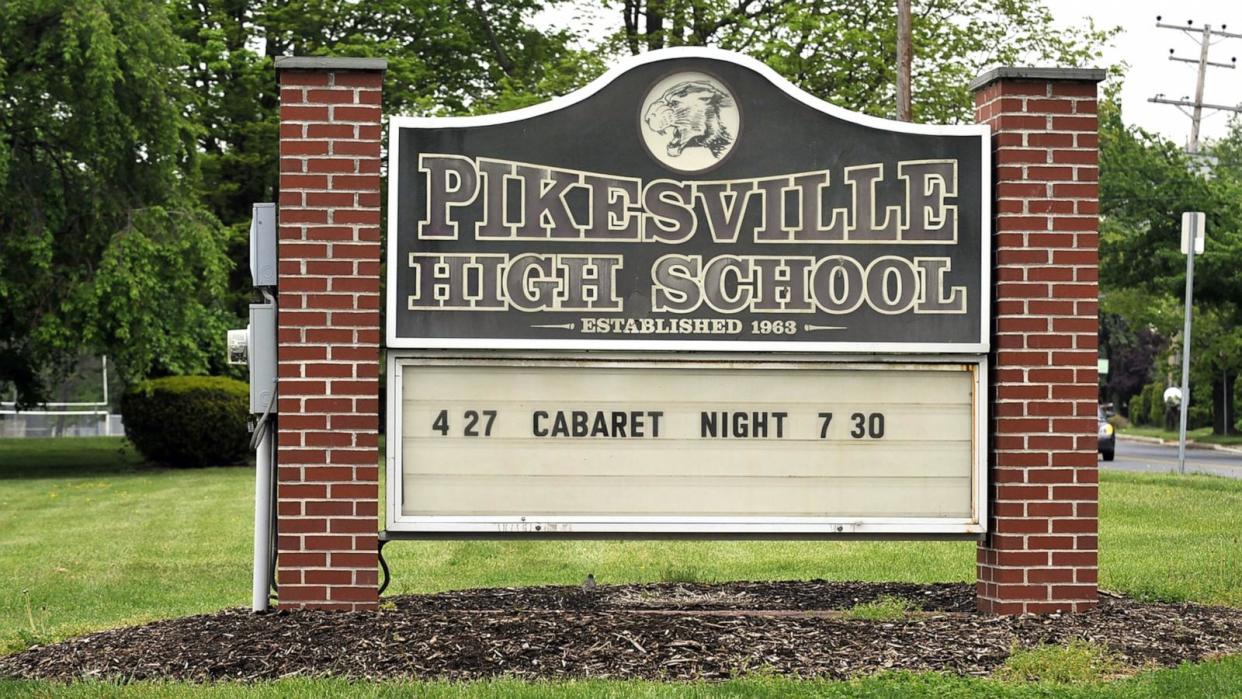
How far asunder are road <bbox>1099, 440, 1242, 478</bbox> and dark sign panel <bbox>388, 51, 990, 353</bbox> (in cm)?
2011

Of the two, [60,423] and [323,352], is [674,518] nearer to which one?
[323,352]

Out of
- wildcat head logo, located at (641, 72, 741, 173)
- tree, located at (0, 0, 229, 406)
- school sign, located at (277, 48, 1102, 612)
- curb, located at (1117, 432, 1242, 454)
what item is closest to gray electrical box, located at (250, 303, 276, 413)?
school sign, located at (277, 48, 1102, 612)

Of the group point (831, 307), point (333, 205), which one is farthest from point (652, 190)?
point (333, 205)

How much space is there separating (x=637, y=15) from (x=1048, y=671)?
32.0 metres

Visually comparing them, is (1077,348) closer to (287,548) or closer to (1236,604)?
(1236,604)

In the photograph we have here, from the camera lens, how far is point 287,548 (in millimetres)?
7938

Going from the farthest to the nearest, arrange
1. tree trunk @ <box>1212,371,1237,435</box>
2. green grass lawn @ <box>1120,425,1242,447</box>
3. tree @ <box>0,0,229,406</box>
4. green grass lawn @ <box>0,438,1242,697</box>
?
tree trunk @ <box>1212,371,1237,435</box> → green grass lawn @ <box>1120,425,1242,447</box> → tree @ <box>0,0,229,406</box> → green grass lawn @ <box>0,438,1242,697</box>

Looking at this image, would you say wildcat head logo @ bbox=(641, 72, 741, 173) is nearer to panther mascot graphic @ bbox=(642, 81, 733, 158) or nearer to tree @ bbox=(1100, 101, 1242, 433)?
panther mascot graphic @ bbox=(642, 81, 733, 158)

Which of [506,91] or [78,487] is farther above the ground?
[506,91]

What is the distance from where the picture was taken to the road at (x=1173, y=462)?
3022 centimetres

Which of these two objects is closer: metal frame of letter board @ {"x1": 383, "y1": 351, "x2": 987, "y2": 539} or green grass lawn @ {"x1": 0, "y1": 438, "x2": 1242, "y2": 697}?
green grass lawn @ {"x1": 0, "y1": 438, "x2": 1242, "y2": 697}

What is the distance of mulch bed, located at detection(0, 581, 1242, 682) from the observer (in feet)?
23.0

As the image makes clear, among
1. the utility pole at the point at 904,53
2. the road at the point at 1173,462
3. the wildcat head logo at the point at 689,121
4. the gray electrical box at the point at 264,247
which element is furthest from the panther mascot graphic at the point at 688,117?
the road at the point at 1173,462

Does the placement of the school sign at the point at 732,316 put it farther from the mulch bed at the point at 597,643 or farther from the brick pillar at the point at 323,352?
the mulch bed at the point at 597,643
